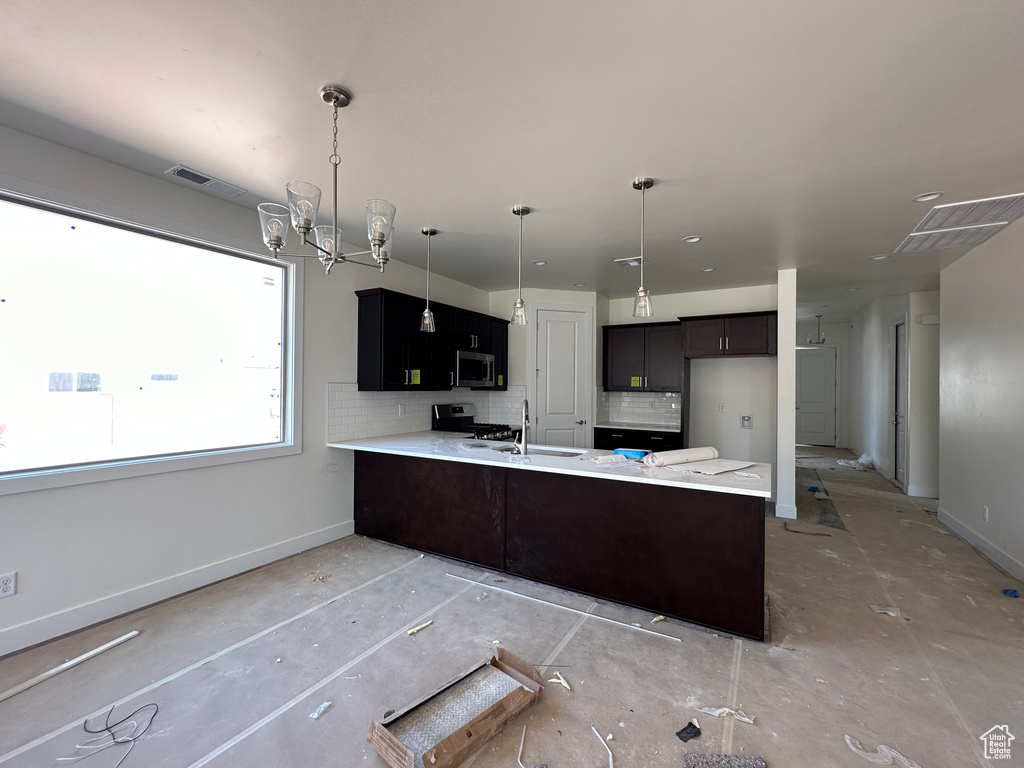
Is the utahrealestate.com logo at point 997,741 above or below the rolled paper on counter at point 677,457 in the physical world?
below

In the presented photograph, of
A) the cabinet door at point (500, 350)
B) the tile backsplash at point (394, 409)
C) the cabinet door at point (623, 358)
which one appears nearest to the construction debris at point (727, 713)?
→ the tile backsplash at point (394, 409)

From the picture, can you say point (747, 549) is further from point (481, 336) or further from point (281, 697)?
point (481, 336)

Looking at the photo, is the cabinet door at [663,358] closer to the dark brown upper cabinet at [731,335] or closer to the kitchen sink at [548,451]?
the dark brown upper cabinet at [731,335]

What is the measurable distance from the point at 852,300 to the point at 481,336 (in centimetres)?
536

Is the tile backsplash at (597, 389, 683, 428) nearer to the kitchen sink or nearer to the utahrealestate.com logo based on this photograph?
the kitchen sink

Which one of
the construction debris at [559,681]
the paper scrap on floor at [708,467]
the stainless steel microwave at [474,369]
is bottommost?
the construction debris at [559,681]

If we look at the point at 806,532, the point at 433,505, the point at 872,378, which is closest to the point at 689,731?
the point at 433,505

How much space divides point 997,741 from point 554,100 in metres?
3.12

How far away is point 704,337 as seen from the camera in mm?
5367

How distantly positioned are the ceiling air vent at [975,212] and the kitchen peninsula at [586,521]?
2.19 meters

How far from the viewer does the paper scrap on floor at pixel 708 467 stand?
2.66m

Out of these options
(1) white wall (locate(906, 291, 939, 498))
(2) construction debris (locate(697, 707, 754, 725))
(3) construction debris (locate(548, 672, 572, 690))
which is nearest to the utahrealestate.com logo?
(2) construction debris (locate(697, 707, 754, 725))

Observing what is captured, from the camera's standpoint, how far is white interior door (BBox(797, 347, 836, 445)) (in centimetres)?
992

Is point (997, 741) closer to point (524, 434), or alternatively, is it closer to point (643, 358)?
point (524, 434)
